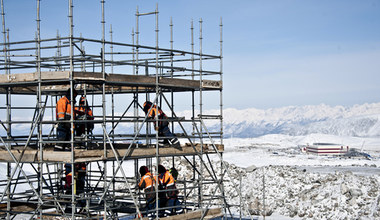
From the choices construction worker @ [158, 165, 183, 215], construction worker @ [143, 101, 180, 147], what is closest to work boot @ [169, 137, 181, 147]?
construction worker @ [143, 101, 180, 147]

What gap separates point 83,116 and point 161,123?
2.79 metres

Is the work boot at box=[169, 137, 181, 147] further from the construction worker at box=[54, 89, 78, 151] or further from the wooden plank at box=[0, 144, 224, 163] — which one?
the construction worker at box=[54, 89, 78, 151]

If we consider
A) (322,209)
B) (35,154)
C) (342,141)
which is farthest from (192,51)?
(342,141)

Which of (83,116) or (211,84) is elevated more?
(211,84)

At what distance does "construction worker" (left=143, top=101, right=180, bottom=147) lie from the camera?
54.5 ft

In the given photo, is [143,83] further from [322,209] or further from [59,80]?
[322,209]

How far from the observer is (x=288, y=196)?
28.9m

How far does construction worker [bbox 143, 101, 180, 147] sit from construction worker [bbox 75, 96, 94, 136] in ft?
5.96

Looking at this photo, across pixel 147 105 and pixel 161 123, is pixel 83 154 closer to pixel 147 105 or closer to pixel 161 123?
pixel 147 105

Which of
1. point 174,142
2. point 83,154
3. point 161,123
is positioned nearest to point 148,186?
point 174,142

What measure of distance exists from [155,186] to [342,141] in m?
146

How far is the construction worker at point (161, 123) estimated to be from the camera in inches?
654

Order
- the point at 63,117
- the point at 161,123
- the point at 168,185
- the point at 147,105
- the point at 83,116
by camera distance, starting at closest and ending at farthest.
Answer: the point at 63,117 < the point at 83,116 < the point at 168,185 < the point at 147,105 < the point at 161,123

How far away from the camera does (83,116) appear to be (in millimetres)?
15625
